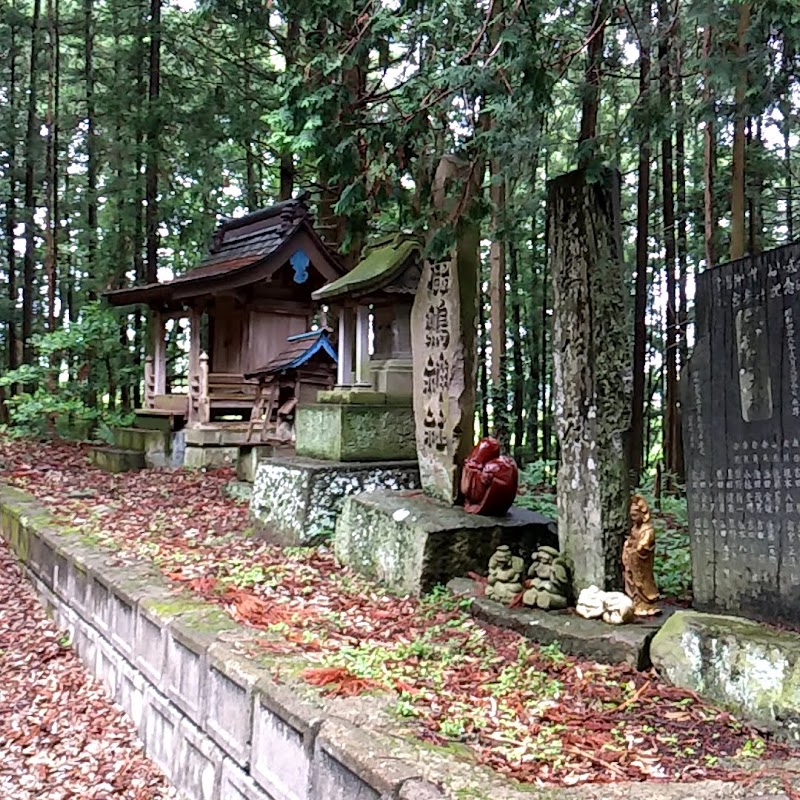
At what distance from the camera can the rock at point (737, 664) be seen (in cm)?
316

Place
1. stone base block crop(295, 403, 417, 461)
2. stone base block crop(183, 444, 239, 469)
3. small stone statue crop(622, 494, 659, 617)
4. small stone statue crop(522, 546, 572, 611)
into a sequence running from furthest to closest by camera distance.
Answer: stone base block crop(183, 444, 239, 469) < stone base block crop(295, 403, 417, 461) < small stone statue crop(522, 546, 572, 611) < small stone statue crop(622, 494, 659, 617)

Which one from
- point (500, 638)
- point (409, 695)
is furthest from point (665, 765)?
point (500, 638)

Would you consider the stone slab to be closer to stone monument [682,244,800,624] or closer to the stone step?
stone monument [682,244,800,624]

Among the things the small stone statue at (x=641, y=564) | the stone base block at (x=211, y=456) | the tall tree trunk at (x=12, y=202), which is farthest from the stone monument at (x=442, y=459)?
the tall tree trunk at (x=12, y=202)

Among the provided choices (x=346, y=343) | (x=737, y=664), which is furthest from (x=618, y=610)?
(x=346, y=343)

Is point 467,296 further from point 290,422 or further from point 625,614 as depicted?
point 290,422

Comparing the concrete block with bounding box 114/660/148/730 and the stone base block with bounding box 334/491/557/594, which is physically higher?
the stone base block with bounding box 334/491/557/594

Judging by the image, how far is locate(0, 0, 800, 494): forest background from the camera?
511 centimetres

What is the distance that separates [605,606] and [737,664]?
2.69ft

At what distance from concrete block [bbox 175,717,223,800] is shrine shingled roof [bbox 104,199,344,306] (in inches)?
361

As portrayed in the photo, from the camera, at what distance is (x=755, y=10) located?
614 centimetres

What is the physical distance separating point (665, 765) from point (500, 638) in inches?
57.5

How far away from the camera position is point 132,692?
16.1 feet

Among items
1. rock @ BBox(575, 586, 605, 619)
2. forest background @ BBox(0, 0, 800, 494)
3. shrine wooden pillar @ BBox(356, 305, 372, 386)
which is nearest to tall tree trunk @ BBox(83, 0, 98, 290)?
forest background @ BBox(0, 0, 800, 494)
